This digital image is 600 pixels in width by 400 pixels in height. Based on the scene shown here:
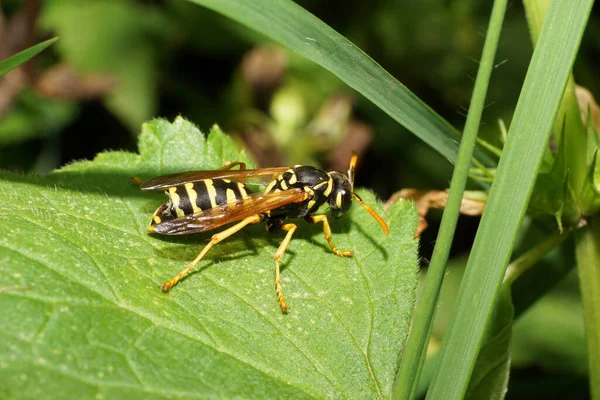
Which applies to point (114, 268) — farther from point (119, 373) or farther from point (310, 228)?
point (310, 228)

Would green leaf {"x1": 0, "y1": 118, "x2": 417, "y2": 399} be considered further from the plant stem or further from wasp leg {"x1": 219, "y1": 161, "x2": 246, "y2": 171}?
the plant stem

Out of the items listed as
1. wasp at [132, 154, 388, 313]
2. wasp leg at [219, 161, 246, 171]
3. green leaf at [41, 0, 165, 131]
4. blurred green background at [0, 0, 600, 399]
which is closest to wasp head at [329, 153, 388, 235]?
wasp at [132, 154, 388, 313]

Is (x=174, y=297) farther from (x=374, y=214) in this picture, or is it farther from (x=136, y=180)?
(x=374, y=214)

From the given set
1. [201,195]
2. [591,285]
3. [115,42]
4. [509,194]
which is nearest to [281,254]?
[201,195]

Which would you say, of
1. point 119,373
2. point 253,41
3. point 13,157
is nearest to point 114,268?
point 119,373

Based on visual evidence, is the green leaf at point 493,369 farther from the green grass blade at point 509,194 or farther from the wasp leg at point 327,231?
the wasp leg at point 327,231
